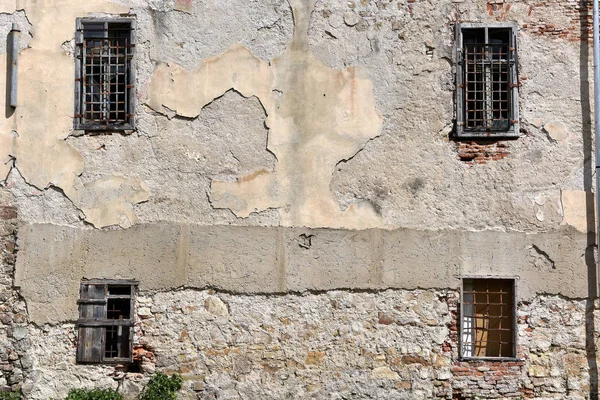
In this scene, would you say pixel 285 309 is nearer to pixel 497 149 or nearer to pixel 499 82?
pixel 497 149

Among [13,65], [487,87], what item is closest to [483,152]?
[487,87]

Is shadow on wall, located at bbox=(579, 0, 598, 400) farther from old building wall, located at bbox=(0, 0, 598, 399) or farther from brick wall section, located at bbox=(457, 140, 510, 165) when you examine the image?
brick wall section, located at bbox=(457, 140, 510, 165)

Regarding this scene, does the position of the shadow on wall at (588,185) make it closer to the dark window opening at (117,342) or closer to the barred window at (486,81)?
the barred window at (486,81)

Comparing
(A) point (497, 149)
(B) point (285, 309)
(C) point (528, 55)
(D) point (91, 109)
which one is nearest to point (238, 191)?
(B) point (285, 309)

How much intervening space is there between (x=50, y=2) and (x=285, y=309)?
4.18 meters

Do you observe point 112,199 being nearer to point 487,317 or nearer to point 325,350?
point 325,350

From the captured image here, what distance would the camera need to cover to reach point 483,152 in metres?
7.29

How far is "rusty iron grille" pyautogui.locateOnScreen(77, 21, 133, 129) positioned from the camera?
7.41 meters

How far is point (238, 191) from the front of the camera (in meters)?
7.27

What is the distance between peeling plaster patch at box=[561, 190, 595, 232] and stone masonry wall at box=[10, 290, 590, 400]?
81 cm

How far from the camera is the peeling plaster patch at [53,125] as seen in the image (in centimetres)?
725

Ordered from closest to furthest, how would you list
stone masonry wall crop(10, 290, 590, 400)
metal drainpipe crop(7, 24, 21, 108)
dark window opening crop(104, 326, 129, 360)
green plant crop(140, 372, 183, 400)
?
green plant crop(140, 372, 183, 400) < stone masonry wall crop(10, 290, 590, 400) < dark window opening crop(104, 326, 129, 360) < metal drainpipe crop(7, 24, 21, 108)

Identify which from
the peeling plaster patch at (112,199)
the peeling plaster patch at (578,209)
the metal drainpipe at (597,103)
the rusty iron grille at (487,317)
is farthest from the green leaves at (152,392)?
the metal drainpipe at (597,103)

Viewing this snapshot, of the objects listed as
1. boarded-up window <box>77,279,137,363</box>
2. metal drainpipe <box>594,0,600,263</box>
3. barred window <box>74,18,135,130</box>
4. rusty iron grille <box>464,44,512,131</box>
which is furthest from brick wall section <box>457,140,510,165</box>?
boarded-up window <box>77,279,137,363</box>
